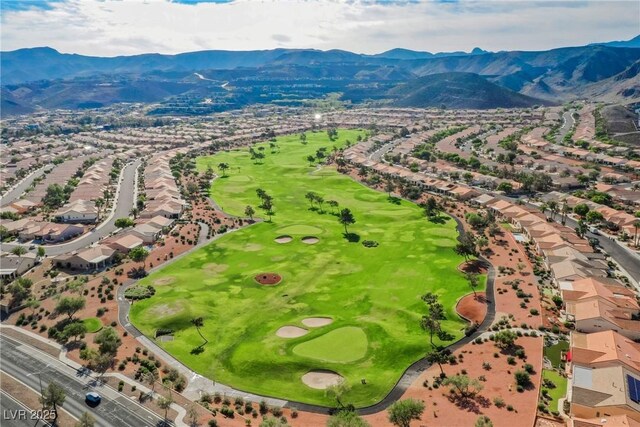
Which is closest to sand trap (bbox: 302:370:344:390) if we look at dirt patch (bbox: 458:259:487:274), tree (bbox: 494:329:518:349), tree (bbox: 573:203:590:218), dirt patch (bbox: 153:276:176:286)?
tree (bbox: 494:329:518:349)

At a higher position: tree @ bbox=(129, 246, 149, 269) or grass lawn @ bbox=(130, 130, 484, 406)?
tree @ bbox=(129, 246, 149, 269)

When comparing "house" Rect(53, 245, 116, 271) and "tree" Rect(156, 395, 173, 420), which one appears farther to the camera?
"house" Rect(53, 245, 116, 271)

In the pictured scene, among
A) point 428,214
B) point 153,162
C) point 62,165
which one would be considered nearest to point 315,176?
point 428,214

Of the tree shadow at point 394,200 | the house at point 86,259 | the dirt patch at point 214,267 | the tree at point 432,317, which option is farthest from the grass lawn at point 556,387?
the house at point 86,259

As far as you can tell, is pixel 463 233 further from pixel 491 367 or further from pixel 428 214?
pixel 491 367

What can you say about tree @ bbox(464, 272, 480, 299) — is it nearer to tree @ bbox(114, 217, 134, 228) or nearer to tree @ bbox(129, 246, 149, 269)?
tree @ bbox(129, 246, 149, 269)

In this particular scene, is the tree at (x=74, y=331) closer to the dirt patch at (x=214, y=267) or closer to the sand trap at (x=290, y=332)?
the dirt patch at (x=214, y=267)

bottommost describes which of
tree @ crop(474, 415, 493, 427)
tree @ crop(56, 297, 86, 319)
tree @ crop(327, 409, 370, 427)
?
tree @ crop(56, 297, 86, 319)

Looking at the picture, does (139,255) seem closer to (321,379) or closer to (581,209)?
(321,379)
